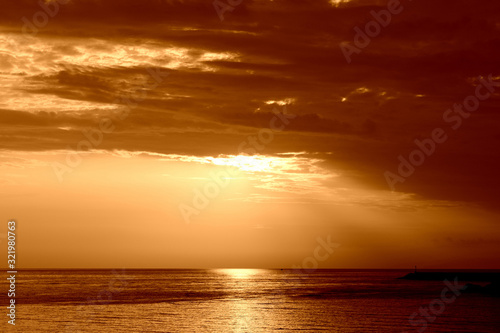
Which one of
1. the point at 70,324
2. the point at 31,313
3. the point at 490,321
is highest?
the point at 31,313

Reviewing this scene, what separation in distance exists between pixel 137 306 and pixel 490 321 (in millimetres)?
46312

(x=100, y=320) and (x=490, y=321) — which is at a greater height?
(x=100, y=320)

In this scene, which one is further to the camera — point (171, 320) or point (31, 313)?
point (31, 313)

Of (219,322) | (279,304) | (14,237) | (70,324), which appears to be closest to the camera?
(14,237)

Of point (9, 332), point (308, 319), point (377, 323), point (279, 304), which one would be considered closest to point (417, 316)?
point (377, 323)

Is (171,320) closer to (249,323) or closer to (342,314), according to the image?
(249,323)

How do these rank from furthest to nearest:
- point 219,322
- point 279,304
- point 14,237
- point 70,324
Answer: point 279,304, point 219,322, point 70,324, point 14,237

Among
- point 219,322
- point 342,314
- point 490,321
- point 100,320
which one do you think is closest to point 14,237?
point 100,320

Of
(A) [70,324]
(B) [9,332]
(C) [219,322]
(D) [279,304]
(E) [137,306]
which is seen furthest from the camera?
(D) [279,304]

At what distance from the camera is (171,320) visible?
6297 centimetres

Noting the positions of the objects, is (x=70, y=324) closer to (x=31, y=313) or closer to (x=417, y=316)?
(x=31, y=313)

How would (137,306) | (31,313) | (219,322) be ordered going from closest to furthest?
1. (219,322)
2. (31,313)
3. (137,306)

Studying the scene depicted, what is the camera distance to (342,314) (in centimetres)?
6862

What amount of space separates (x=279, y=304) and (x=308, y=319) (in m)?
22.6
